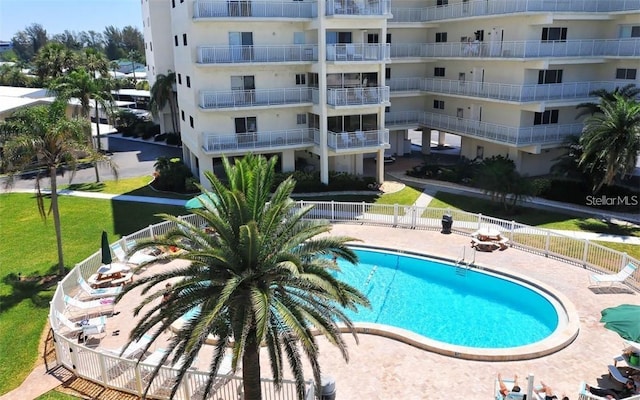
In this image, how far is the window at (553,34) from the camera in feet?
111

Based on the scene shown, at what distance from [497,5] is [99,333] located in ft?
104

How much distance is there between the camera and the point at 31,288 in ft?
69.5

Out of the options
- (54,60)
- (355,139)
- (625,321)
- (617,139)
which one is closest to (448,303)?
(625,321)

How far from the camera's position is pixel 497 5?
113ft

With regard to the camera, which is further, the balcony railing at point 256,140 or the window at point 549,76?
the window at point 549,76

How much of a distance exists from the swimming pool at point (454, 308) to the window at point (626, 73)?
21.7 meters

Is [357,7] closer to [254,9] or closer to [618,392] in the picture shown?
[254,9]

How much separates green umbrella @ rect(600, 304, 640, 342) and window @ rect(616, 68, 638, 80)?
2565 centimetres

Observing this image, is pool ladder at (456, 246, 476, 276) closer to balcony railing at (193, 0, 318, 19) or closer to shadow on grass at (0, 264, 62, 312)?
shadow on grass at (0, 264, 62, 312)

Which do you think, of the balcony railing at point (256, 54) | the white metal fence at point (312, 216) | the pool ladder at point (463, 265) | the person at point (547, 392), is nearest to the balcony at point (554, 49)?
the balcony railing at point (256, 54)

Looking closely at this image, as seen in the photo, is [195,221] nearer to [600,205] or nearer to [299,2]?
[299,2]

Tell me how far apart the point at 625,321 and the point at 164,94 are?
46.1 meters

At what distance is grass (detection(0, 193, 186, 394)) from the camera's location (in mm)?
16875

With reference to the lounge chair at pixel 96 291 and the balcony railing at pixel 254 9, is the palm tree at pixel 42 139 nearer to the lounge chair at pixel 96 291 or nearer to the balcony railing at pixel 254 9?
the lounge chair at pixel 96 291
